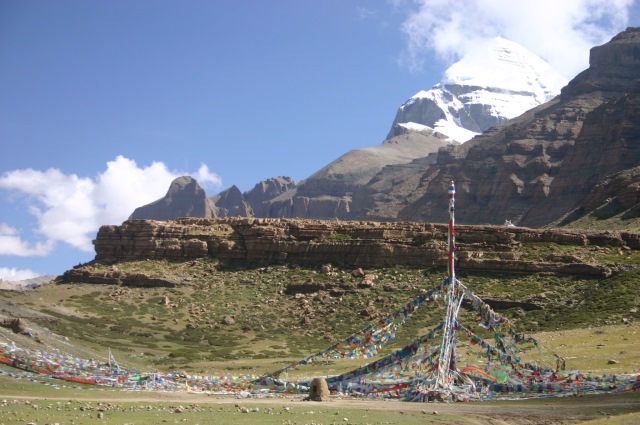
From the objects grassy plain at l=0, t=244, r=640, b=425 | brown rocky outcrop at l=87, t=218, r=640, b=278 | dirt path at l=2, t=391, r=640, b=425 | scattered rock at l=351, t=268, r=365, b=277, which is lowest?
dirt path at l=2, t=391, r=640, b=425

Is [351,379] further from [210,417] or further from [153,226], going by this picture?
[153,226]

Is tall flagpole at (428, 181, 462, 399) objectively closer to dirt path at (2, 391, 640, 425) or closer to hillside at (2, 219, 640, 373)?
dirt path at (2, 391, 640, 425)

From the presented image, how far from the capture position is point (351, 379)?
38062 millimetres

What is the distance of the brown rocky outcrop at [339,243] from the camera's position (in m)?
79.6

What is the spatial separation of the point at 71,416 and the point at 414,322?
152 ft

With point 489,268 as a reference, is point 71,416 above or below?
below

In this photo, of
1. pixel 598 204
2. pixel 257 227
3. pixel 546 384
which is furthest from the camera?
pixel 598 204

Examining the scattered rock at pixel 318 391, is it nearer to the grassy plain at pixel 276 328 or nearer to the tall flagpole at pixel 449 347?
the grassy plain at pixel 276 328

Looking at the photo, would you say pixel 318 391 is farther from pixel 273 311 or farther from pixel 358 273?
pixel 358 273

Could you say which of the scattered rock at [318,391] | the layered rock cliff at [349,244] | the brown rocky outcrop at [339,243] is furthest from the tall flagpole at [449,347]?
the brown rocky outcrop at [339,243]

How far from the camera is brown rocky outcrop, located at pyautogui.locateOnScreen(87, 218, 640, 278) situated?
79.6m

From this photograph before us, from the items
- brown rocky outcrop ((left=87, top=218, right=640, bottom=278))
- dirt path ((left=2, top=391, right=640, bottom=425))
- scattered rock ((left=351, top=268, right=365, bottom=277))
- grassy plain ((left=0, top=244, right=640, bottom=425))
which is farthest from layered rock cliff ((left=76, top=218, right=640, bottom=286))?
dirt path ((left=2, top=391, right=640, bottom=425))

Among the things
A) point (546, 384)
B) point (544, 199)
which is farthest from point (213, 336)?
point (544, 199)

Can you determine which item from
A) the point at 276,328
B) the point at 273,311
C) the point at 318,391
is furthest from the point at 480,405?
the point at 273,311
